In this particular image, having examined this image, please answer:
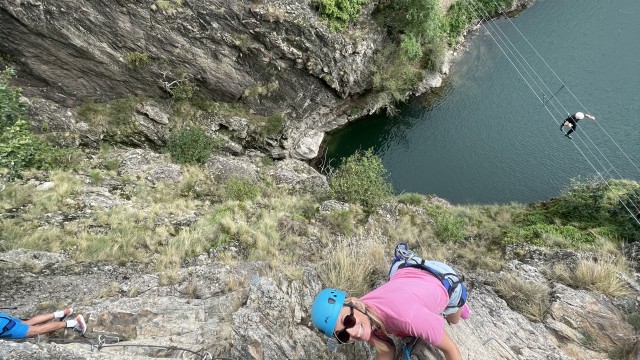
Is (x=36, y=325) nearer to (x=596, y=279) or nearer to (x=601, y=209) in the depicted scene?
(x=596, y=279)

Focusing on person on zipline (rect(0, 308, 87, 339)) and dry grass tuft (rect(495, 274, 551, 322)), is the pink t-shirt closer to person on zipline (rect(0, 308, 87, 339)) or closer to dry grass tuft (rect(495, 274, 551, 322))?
dry grass tuft (rect(495, 274, 551, 322))

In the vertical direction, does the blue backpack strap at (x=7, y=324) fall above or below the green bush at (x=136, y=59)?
below

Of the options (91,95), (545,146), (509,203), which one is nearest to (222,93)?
(91,95)

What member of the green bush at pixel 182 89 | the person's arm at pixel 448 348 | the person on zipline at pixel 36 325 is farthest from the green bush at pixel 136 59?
the person's arm at pixel 448 348

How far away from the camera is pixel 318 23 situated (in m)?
18.4

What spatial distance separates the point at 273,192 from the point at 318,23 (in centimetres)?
813

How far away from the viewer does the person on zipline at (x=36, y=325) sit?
18.1ft

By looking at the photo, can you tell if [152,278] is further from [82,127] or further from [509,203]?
[509,203]

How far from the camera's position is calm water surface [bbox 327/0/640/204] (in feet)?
67.6

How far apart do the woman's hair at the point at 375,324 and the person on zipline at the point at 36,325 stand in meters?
4.28

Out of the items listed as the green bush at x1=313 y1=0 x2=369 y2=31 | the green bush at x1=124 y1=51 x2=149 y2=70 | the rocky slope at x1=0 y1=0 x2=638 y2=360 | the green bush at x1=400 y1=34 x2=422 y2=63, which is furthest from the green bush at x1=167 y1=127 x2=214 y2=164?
the green bush at x1=400 y1=34 x2=422 y2=63

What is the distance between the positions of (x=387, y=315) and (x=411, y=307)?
232 mm

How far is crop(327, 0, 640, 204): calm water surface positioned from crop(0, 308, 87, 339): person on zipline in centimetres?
1760

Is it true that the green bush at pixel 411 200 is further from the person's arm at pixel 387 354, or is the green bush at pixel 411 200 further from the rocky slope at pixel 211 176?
the person's arm at pixel 387 354
